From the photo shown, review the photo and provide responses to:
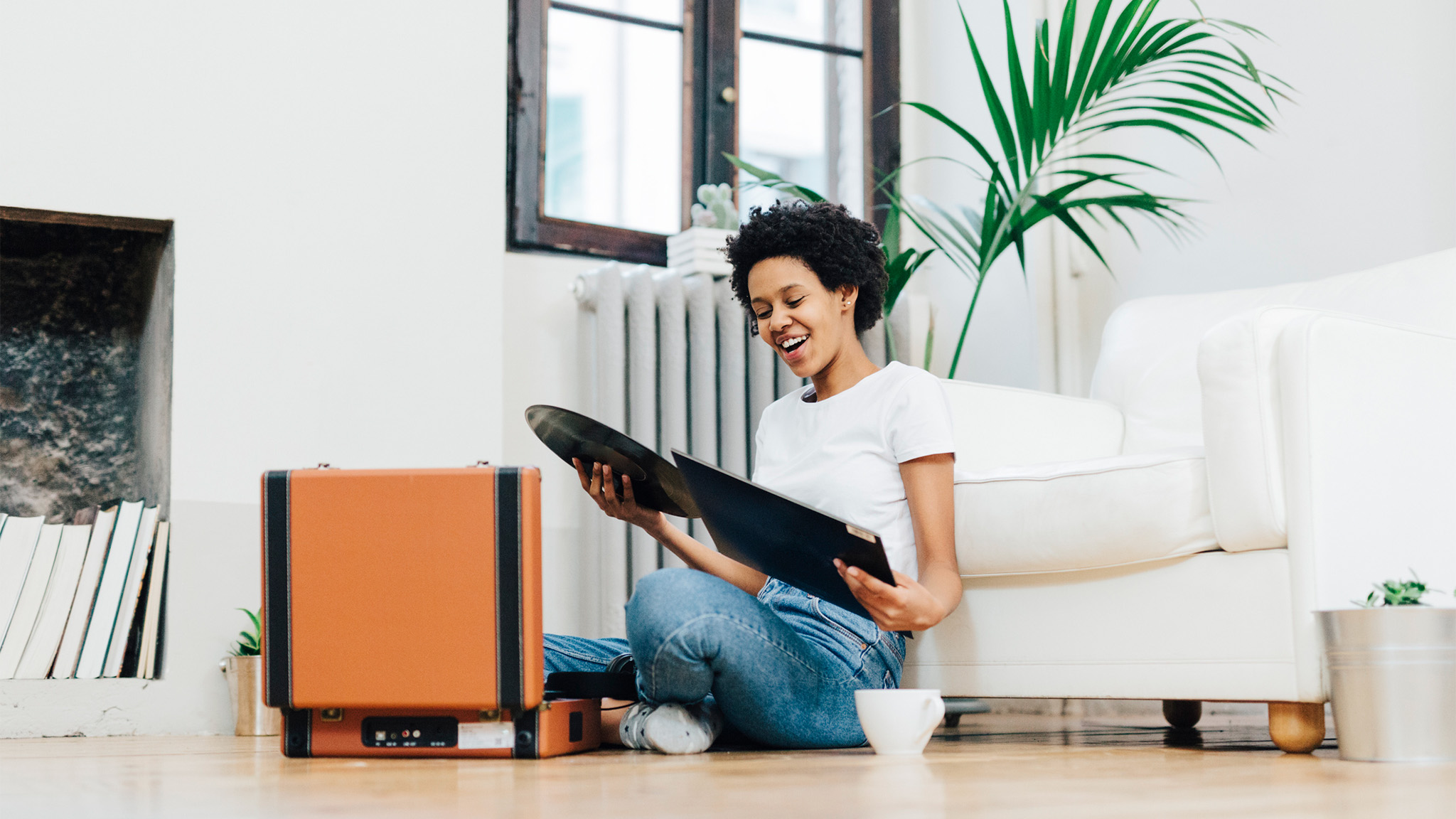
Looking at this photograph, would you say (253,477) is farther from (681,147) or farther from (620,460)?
(681,147)

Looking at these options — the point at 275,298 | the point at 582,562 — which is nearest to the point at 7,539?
the point at 275,298

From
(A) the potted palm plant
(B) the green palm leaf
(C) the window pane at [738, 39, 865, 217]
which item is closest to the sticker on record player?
(A) the potted palm plant

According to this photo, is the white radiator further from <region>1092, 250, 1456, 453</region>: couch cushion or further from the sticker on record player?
the sticker on record player

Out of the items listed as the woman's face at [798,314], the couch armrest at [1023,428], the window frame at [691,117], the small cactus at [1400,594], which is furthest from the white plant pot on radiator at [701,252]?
the small cactus at [1400,594]

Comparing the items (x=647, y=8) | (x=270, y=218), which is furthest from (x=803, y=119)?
(x=270, y=218)

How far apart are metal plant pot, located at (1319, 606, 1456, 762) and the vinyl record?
0.67m

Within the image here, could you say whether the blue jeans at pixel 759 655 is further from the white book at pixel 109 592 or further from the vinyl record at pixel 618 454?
the white book at pixel 109 592

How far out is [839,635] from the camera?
1.50 metres

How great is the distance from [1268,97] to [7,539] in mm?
2382

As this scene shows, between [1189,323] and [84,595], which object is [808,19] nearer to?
[1189,323]

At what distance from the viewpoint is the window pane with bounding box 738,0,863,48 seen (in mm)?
3150

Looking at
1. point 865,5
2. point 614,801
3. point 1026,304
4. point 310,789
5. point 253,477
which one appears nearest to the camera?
point 614,801

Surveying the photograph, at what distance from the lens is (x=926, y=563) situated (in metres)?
1.48

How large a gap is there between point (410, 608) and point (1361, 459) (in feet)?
3.32
